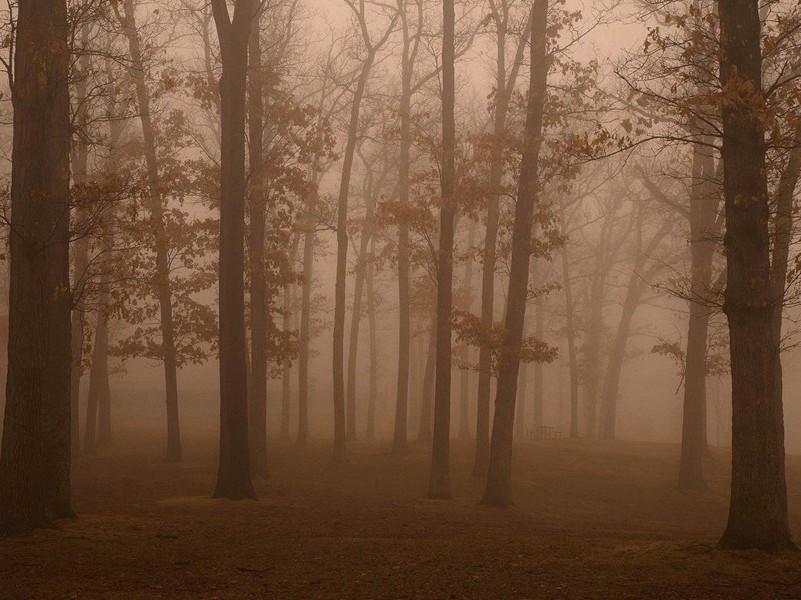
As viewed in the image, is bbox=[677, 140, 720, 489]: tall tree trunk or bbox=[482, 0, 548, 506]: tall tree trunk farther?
bbox=[677, 140, 720, 489]: tall tree trunk

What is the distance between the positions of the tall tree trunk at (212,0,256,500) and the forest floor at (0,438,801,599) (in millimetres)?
798

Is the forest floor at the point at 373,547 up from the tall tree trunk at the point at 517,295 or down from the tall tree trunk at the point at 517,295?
down

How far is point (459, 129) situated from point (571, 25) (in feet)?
51.0

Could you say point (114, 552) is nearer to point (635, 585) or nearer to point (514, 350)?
point (635, 585)

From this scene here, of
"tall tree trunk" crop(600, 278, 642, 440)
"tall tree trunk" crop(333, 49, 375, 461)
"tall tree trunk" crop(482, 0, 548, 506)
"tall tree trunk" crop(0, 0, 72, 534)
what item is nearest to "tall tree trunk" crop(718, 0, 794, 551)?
"tall tree trunk" crop(482, 0, 548, 506)

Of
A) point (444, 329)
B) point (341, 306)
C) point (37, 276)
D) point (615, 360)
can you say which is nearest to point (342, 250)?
point (341, 306)

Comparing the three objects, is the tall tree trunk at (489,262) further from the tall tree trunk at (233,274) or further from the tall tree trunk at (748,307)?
the tall tree trunk at (748,307)

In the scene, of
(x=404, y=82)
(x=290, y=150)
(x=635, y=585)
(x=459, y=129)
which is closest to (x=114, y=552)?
(x=635, y=585)

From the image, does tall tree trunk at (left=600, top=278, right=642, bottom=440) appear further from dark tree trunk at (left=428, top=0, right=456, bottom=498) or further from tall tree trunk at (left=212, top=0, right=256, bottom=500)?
tall tree trunk at (left=212, top=0, right=256, bottom=500)

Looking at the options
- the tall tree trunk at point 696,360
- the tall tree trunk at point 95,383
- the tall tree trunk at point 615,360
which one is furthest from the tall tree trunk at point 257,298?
the tall tree trunk at point 615,360

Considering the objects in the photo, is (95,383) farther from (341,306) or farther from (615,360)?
(615,360)

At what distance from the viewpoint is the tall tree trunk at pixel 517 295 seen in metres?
16.1

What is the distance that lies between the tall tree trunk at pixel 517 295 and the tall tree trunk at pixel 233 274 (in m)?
5.18

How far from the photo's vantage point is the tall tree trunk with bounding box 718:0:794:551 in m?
8.99
